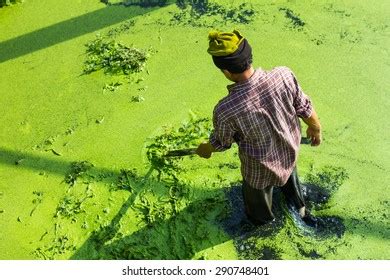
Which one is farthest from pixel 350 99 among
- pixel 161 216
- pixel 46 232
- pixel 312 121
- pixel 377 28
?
pixel 46 232

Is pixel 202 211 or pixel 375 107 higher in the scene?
pixel 375 107

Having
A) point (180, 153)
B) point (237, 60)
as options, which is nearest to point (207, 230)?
point (180, 153)

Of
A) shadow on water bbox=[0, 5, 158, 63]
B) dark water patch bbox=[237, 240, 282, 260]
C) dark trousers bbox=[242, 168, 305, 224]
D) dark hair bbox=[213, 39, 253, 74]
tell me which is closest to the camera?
dark hair bbox=[213, 39, 253, 74]

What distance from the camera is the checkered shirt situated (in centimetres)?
163

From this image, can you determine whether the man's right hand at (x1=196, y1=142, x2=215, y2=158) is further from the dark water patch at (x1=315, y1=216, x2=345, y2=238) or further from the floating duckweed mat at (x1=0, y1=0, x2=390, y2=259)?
the dark water patch at (x1=315, y1=216, x2=345, y2=238)

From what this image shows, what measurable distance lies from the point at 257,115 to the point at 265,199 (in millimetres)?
538

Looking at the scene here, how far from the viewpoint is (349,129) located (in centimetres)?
256

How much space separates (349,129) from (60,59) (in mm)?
1853

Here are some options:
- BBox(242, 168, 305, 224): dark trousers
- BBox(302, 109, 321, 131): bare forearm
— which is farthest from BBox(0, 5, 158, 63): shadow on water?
BBox(302, 109, 321, 131): bare forearm

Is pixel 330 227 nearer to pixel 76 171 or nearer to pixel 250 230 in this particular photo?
pixel 250 230

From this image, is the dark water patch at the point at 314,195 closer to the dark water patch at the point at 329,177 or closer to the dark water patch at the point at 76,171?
the dark water patch at the point at 329,177

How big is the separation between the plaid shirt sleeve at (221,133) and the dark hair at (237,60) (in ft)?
0.52

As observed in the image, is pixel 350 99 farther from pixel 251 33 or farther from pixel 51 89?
pixel 51 89

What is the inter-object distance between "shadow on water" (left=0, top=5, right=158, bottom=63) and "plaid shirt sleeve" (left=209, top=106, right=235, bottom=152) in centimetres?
183
